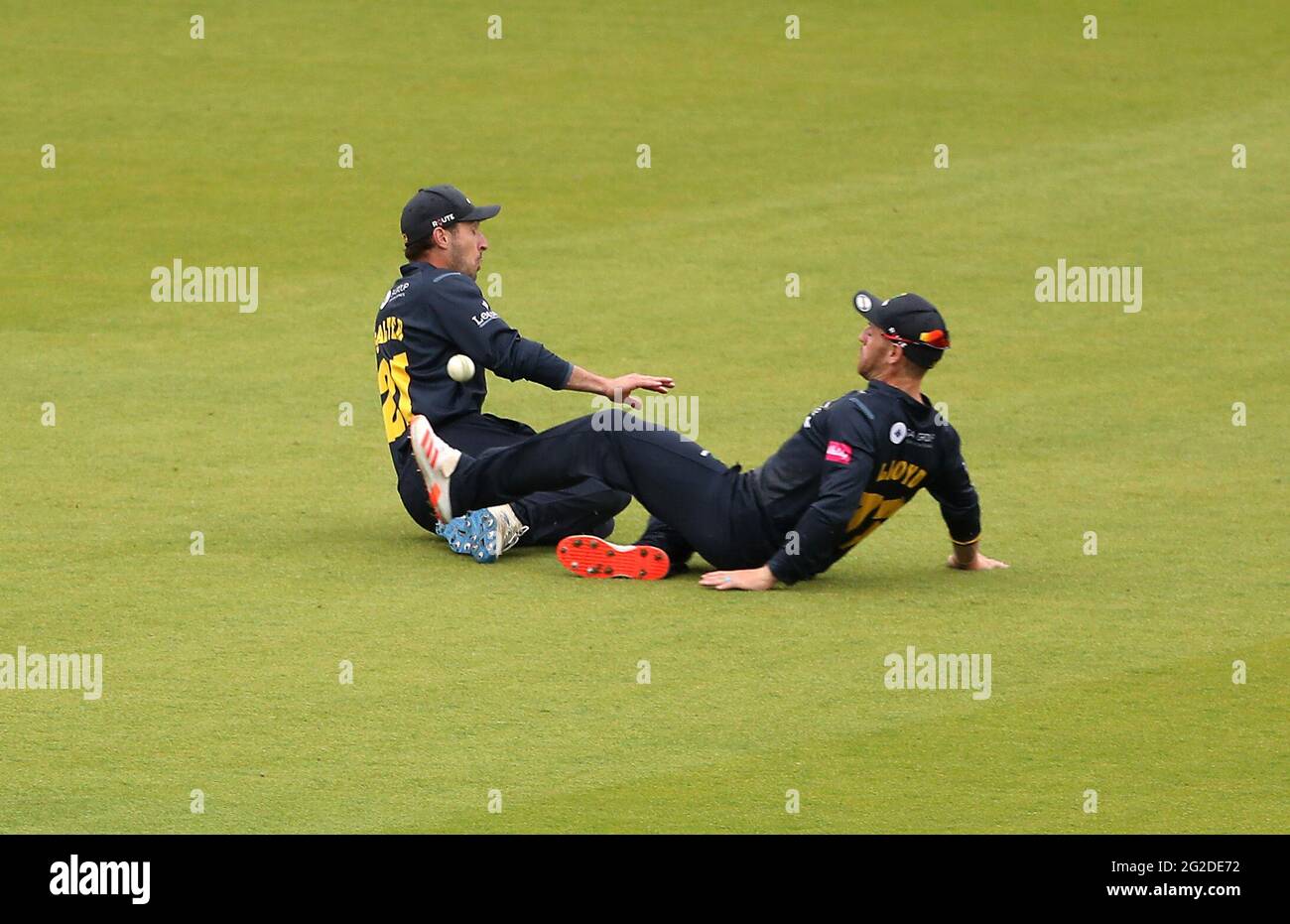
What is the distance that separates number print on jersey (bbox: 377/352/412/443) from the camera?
10711mm

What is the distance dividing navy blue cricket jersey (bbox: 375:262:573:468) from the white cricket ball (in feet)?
0.10

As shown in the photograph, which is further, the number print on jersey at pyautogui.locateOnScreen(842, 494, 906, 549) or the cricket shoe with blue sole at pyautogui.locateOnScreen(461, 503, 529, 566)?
the cricket shoe with blue sole at pyautogui.locateOnScreen(461, 503, 529, 566)

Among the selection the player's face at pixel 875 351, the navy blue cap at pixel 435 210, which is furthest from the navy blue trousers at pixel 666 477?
the navy blue cap at pixel 435 210

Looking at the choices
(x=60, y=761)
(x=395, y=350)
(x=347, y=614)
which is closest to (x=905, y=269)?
(x=395, y=350)

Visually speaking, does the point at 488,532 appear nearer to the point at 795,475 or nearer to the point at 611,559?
the point at 611,559

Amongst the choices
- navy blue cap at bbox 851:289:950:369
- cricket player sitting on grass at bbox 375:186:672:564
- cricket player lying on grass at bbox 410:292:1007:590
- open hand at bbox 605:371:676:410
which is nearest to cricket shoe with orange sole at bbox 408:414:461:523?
cricket player sitting on grass at bbox 375:186:672:564

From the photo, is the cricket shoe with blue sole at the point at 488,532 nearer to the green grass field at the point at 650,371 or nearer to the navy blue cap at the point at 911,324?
the green grass field at the point at 650,371

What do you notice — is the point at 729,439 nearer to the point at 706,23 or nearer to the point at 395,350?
the point at 395,350

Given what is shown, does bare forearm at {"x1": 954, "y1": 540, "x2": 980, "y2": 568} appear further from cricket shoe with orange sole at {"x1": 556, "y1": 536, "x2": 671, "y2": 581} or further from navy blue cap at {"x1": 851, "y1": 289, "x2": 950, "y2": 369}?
cricket shoe with orange sole at {"x1": 556, "y1": 536, "x2": 671, "y2": 581}

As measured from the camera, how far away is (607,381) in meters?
9.95

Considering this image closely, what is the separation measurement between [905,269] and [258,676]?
10.5 meters

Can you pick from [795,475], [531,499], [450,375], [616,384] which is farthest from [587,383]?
[795,475]

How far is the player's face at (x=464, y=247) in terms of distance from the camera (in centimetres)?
1072

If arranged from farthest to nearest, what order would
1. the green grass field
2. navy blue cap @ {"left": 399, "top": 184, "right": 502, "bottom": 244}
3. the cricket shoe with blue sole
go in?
navy blue cap @ {"left": 399, "top": 184, "right": 502, "bottom": 244}, the cricket shoe with blue sole, the green grass field
